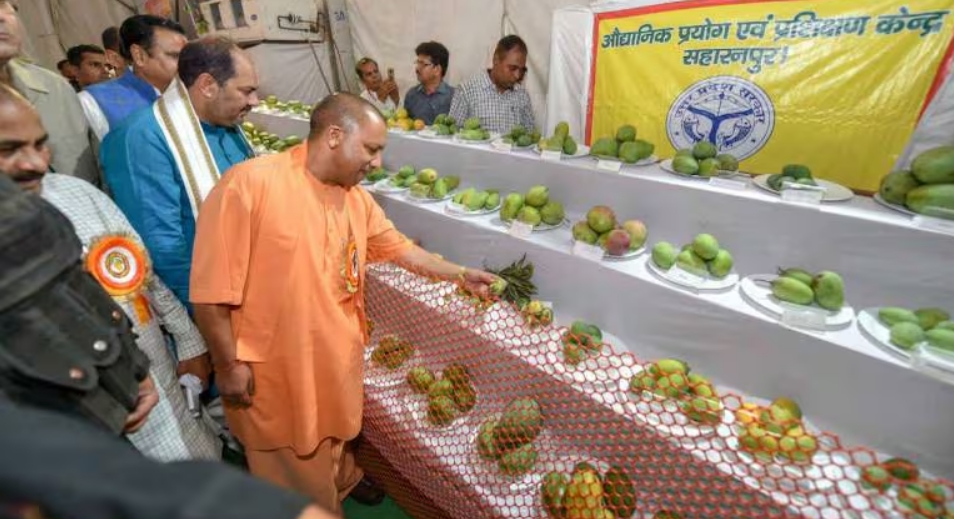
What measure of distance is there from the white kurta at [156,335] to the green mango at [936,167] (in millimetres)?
2942

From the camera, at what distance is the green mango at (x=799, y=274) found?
155 centimetres

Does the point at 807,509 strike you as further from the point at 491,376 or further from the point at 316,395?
the point at 316,395

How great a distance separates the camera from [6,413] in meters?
0.44

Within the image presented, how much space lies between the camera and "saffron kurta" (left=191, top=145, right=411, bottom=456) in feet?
4.90

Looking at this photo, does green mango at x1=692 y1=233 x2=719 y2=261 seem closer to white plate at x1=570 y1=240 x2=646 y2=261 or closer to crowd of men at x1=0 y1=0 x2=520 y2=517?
white plate at x1=570 y1=240 x2=646 y2=261

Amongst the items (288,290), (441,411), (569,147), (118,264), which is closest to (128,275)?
(118,264)

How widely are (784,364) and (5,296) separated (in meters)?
2.04

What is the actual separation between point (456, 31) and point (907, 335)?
18.4 ft

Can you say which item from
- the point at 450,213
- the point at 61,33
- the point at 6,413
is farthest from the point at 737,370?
the point at 61,33

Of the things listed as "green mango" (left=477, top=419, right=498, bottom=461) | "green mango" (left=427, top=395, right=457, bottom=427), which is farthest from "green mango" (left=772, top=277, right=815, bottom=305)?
"green mango" (left=427, top=395, right=457, bottom=427)

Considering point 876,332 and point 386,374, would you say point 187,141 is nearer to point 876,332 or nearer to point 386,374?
point 386,374

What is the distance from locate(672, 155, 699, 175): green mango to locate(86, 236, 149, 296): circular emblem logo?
2.43m

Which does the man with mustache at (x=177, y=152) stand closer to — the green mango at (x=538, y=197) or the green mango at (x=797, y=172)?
the green mango at (x=538, y=197)

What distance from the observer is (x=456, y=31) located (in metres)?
5.50
